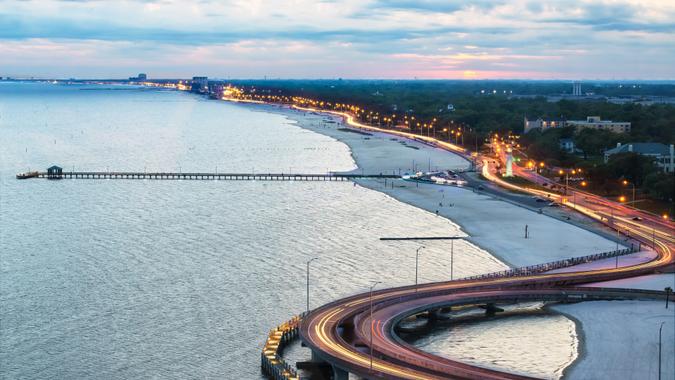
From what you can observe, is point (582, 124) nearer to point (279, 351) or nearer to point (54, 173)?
point (54, 173)

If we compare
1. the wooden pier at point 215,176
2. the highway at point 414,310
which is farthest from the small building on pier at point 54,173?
the highway at point 414,310

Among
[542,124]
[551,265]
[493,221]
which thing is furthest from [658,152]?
[542,124]

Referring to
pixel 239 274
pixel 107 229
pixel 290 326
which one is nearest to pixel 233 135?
pixel 107 229

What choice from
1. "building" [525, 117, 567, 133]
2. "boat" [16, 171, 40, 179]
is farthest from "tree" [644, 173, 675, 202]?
"boat" [16, 171, 40, 179]

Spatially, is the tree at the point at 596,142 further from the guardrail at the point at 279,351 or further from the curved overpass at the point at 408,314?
the guardrail at the point at 279,351

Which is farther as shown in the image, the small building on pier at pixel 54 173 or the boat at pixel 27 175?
the boat at pixel 27 175

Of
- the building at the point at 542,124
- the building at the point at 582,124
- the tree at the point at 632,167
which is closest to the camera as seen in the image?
the tree at the point at 632,167

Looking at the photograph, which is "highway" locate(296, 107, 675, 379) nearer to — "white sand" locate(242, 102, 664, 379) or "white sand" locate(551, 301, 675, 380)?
"white sand" locate(242, 102, 664, 379)
